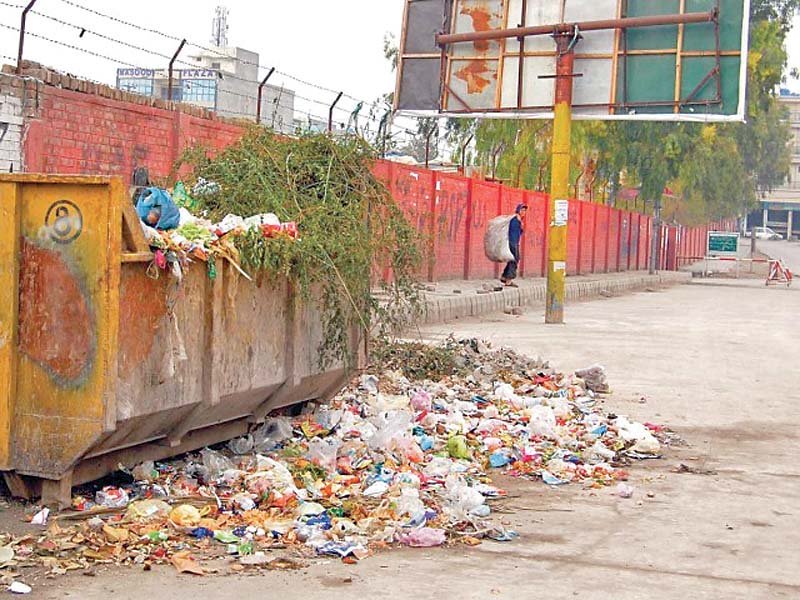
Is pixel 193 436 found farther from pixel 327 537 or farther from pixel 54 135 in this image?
pixel 54 135

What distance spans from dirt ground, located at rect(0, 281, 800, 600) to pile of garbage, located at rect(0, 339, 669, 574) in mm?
191

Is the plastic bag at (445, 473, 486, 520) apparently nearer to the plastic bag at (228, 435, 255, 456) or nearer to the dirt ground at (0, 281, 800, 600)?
the dirt ground at (0, 281, 800, 600)

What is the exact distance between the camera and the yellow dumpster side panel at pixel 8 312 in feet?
19.2

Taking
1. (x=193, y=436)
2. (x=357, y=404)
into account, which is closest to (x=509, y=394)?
(x=357, y=404)

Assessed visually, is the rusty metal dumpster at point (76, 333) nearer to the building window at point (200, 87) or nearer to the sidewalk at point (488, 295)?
the sidewalk at point (488, 295)

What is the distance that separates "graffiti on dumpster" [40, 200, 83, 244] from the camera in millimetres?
5824

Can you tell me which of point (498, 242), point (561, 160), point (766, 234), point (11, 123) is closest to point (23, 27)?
point (11, 123)

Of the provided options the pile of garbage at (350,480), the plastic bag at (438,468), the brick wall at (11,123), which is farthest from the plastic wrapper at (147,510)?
the brick wall at (11,123)

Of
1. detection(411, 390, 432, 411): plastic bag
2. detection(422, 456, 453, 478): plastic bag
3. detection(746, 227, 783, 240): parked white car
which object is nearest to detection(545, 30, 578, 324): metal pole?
detection(411, 390, 432, 411): plastic bag

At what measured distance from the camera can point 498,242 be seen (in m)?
27.5

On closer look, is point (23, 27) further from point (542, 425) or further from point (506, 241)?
point (506, 241)

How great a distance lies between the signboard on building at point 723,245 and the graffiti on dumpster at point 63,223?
46.4 m

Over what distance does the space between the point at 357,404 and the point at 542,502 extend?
2441 mm

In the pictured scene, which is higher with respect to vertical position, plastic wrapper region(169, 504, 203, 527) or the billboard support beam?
the billboard support beam
